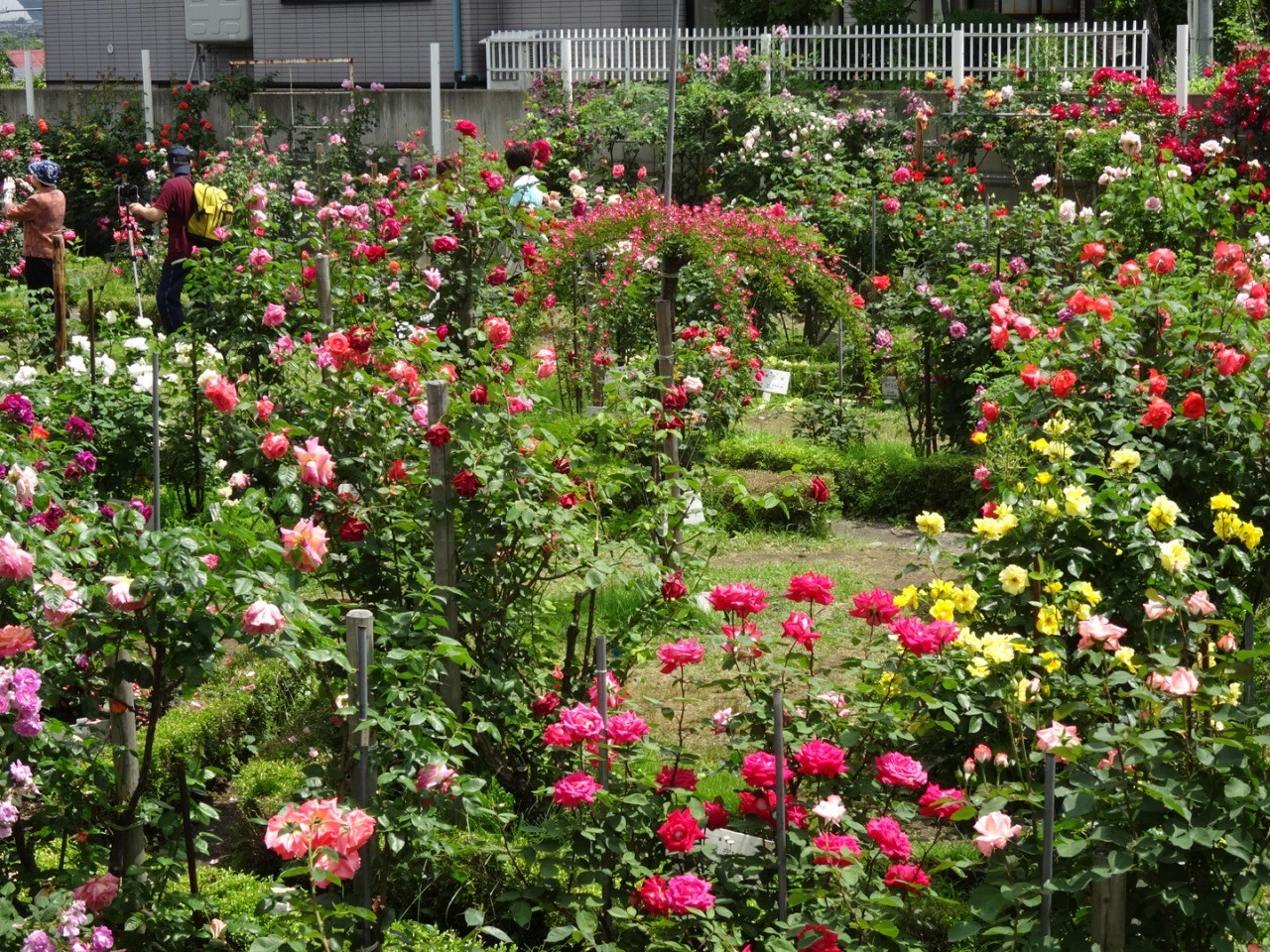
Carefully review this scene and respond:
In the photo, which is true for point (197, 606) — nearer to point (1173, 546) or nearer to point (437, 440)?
point (437, 440)

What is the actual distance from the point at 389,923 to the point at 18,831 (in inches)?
31.4

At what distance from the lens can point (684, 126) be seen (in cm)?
1520

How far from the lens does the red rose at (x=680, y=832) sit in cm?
304

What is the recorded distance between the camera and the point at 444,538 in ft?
13.3

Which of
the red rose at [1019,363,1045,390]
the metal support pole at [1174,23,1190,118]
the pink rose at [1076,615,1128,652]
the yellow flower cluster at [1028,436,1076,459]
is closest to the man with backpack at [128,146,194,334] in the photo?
the red rose at [1019,363,1045,390]

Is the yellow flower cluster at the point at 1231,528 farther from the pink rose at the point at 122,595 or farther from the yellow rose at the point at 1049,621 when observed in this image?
the pink rose at the point at 122,595

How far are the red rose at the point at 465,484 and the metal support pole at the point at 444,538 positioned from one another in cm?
7

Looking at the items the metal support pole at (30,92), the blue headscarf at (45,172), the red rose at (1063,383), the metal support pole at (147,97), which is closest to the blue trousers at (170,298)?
the blue headscarf at (45,172)

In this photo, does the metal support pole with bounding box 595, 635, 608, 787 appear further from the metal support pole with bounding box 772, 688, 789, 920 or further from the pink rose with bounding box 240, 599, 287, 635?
the pink rose with bounding box 240, 599, 287, 635

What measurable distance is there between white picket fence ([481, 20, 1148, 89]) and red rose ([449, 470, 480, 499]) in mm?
12095

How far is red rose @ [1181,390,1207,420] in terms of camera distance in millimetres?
4500

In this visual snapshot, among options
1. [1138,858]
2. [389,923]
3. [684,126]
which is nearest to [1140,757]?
[1138,858]

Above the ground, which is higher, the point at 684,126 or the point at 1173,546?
the point at 684,126

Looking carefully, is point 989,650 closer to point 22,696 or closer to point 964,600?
point 964,600
